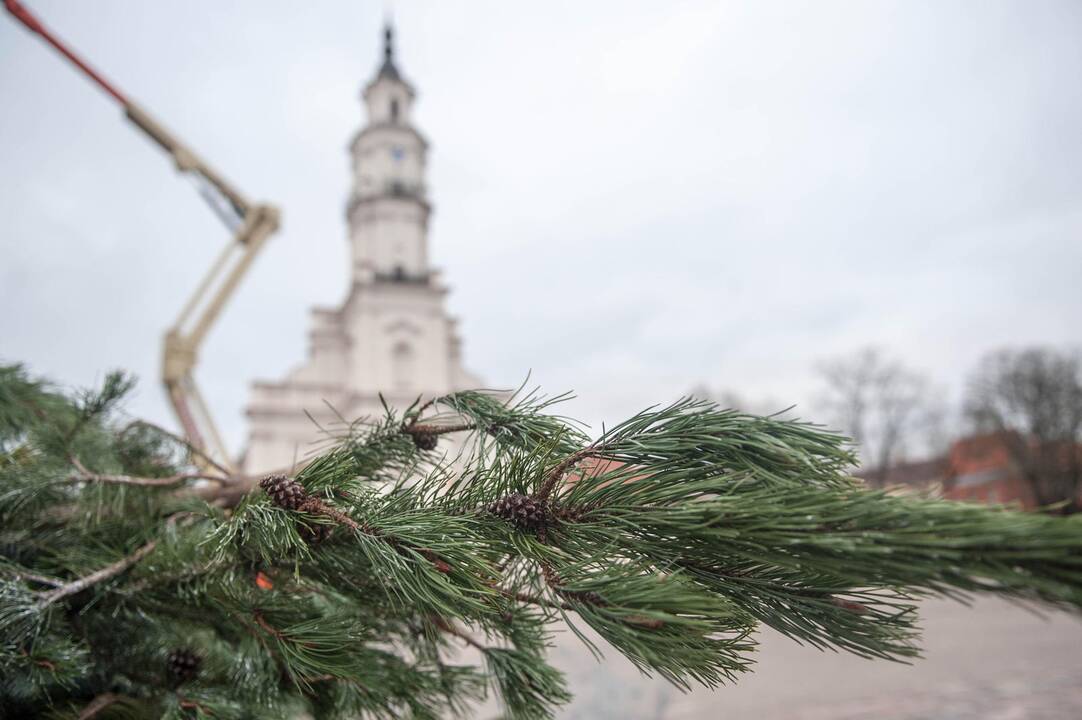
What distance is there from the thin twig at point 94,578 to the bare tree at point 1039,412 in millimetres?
25307

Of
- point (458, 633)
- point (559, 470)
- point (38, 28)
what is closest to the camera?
point (559, 470)

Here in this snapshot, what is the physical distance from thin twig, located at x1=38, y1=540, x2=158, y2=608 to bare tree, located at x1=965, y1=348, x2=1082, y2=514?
25.3 meters

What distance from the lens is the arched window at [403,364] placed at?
20.3 m

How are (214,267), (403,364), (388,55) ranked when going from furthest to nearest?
(388,55) < (403,364) < (214,267)

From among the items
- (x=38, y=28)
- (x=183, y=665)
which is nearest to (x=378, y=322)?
(x=38, y=28)

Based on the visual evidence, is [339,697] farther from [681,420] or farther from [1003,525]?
[1003,525]

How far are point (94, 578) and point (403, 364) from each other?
20.2 meters

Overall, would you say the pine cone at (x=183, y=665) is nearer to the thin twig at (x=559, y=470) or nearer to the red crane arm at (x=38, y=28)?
the thin twig at (x=559, y=470)

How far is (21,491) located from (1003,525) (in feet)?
3.32

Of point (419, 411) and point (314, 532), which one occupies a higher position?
point (419, 411)

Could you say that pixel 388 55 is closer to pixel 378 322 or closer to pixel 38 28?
pixel 378 322

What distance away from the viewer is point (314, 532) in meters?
0.60

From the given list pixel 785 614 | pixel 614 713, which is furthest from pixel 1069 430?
pixel 785 614

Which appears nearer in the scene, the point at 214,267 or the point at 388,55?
the point at 214,267
